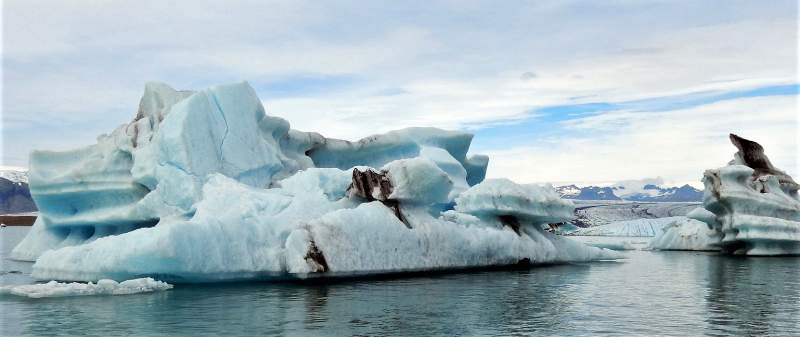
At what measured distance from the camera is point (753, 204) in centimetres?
2367

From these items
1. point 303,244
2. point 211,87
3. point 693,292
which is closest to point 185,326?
point 303,244

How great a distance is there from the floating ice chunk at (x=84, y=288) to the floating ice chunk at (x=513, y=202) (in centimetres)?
823

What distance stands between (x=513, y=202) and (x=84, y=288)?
9.91m

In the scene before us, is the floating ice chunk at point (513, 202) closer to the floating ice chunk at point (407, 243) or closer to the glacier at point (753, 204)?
the floating ice chunk at point (407, 243)

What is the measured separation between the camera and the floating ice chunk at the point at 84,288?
12.7 meters

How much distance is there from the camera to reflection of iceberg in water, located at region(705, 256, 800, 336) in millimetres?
9922

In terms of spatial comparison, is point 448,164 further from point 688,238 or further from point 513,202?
point 688,238

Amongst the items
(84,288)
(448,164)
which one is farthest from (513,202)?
(84,288)

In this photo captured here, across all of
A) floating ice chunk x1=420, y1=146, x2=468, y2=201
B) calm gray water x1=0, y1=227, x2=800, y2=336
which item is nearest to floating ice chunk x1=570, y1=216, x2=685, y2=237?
floating ice chunk x1=420, y1=146, x2=468, y2=201

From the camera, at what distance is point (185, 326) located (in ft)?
Result: 32.2

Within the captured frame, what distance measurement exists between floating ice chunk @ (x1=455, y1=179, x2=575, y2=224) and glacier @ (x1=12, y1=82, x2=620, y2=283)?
0.12 ft

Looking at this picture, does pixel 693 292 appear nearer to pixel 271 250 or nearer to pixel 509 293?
pixel 509 293

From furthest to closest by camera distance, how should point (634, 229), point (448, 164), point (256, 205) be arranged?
point (634, 229) < point (448, 164) < point (256, 205)

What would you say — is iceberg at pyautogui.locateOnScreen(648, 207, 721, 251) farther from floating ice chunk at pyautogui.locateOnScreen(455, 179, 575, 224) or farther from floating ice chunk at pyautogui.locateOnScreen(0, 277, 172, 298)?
floating ice chunk at pyautogui.locateOnScreen(0, 277, 172, 298)
